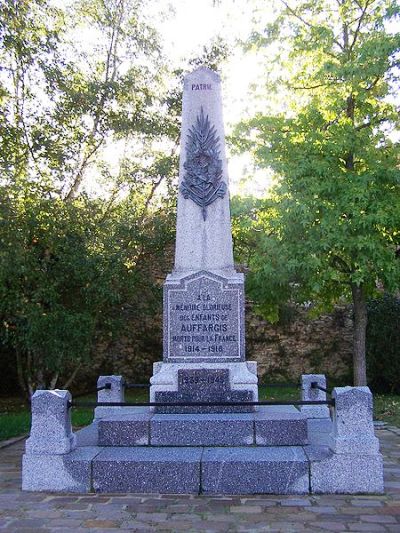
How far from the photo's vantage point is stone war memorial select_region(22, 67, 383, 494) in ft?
18.6

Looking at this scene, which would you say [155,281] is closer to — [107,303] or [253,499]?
[107,303]

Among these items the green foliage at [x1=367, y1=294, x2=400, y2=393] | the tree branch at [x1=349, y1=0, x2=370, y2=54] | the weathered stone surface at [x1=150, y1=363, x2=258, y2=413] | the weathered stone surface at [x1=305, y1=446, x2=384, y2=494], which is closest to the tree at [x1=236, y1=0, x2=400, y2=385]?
the tree branch at [x1=349, y1=0, x2=370, y2=54]

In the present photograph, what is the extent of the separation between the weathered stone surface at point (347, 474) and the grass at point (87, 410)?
4571 millimetres

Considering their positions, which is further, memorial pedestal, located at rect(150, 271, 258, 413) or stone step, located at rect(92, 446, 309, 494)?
memorial pedestal, located at rect(150, 271, 258, 413)

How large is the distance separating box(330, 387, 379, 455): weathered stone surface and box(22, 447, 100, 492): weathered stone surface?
2.40 meters

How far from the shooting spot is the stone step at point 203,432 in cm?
643

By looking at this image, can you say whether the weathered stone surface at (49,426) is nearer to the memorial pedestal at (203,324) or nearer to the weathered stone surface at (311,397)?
the memorial pedestal at (203,324)

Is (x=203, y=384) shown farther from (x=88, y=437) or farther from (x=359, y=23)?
(x=359, y=23)

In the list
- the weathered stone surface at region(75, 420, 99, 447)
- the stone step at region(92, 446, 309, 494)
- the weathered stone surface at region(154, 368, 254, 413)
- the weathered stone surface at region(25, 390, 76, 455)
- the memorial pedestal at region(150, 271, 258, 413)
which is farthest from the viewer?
the memorial pedestal at region(150, 271, 258, 413)

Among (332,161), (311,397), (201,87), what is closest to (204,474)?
(311,397)

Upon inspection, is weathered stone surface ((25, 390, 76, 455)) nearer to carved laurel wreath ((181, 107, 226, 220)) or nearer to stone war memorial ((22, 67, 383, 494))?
stone war memorial ((22, 67, 383, 494))

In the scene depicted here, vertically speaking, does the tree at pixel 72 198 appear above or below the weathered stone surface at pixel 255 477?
above

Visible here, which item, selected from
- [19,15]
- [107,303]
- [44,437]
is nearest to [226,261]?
[44,437]

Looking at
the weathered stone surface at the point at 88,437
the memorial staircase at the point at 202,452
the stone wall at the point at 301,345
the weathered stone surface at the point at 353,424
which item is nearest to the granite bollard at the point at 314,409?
the memorial staircase at the point at 202,452
